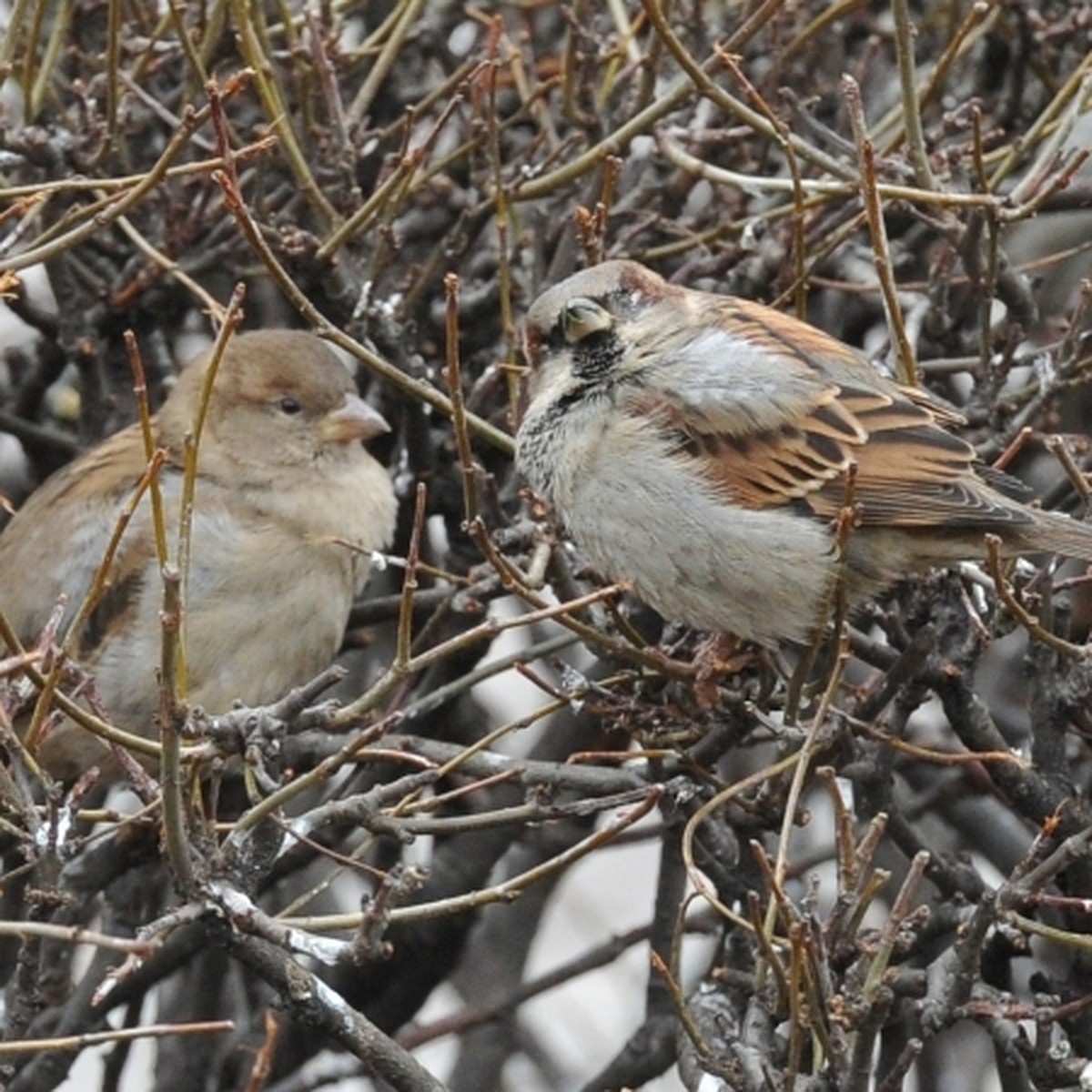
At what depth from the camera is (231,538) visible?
522cm

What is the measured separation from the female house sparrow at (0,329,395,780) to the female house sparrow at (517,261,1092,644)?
32.9 inches

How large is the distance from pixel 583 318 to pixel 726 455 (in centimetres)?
39

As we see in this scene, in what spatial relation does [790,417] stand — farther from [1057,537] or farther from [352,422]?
[352,422]

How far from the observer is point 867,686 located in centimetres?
390

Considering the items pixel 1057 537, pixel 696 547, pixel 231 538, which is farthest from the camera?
pixel 231 538

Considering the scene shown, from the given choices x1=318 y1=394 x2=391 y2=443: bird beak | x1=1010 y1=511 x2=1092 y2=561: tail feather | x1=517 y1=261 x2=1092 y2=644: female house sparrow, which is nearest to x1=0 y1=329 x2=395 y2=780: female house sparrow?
x1=318 y1=394 x2=391 y2=443: bird beak

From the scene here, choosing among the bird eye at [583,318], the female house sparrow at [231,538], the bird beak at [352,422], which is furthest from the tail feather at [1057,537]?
the bird beak at [352,422]

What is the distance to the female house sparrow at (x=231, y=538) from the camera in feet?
16.3

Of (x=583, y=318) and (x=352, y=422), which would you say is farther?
(x=352, y=422)

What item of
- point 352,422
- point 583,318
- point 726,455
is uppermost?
point 583,318

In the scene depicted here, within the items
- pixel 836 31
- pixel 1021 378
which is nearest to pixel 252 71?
pixel 836 31

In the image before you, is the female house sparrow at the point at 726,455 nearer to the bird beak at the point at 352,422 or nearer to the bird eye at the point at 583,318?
the bird eye at the point at 583,318

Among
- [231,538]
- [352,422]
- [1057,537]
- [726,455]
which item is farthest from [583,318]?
[231,538]

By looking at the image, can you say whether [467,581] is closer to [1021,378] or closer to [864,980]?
[864,980]
